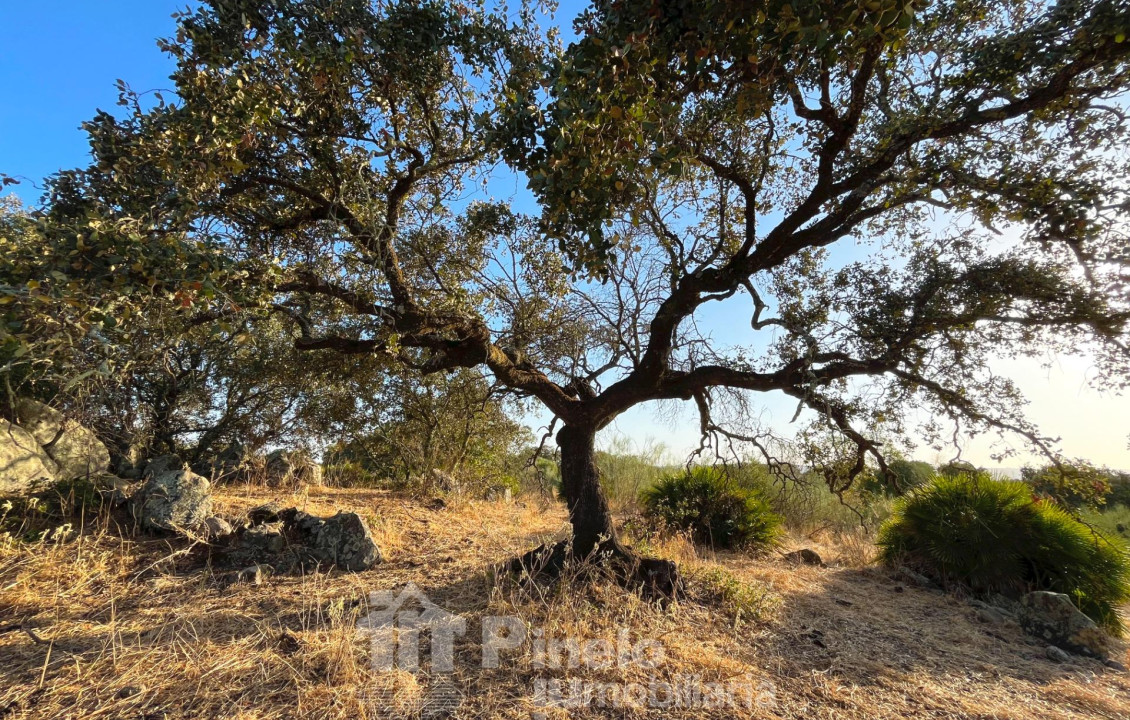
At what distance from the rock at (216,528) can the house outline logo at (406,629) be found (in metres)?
1.91

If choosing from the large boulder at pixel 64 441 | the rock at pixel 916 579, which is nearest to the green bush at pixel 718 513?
the rock at pixel 916 579

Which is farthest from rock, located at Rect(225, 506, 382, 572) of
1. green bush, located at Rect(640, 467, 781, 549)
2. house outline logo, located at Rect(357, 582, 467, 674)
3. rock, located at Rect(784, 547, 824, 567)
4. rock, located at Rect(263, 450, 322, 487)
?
rock, located at Rect(784, 547, 824, 567)

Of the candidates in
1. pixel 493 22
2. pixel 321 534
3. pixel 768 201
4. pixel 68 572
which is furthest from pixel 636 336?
pixel 68 572

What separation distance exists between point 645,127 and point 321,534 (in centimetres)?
500

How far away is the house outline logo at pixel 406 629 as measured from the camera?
3.09m

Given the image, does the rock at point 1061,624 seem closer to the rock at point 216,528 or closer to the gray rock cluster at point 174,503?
the rock at point 216,528

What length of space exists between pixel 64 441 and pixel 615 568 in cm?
652

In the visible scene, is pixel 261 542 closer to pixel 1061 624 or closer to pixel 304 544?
pixel 304 544

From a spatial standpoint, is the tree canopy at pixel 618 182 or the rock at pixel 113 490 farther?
the rock at pixel 113 490

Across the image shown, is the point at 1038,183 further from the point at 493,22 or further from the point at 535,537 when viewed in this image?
the point at 535,537

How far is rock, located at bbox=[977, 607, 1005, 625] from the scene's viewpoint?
17.7ft

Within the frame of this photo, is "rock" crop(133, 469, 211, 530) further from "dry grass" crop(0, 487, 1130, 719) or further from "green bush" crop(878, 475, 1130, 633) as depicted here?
"green bush" crop(878, 475, 1130, 633)

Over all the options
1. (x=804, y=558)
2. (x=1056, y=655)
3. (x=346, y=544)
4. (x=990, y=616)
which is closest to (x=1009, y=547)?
(x=990, y=616)

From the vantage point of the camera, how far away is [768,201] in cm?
603
